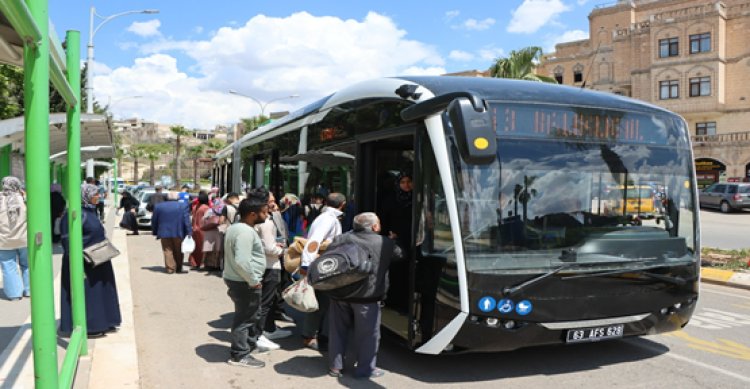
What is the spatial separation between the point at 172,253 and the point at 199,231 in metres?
0.87

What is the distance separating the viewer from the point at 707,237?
19578mm

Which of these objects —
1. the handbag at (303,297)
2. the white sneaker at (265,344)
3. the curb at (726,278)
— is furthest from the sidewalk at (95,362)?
the curb at (726,278)

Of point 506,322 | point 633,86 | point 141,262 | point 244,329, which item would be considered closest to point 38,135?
point 244,329

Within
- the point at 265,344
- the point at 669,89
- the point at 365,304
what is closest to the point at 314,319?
the point at 265,344

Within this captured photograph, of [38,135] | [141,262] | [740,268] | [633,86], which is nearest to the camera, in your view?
[38,135]

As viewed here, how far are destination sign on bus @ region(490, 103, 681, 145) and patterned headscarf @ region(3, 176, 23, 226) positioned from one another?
6775 millimetres

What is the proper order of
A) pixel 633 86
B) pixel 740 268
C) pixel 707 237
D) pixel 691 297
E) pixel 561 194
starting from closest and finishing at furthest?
pixel 561 194 < pixel 691 297 < pixel 740 268 < pixel 707 237 < pixel 633 86

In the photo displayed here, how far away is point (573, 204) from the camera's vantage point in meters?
5.48

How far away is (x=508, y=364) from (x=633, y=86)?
5239 centimetres

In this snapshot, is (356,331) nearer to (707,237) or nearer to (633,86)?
(707,237)

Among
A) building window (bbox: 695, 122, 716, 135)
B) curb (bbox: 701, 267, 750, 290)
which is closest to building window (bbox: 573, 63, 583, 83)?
building window (bbox: 695, 122, 716, 135)

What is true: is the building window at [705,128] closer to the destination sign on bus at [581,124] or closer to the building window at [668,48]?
the building window at [668,48]

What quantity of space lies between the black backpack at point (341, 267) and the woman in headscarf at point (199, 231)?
24.1 feet

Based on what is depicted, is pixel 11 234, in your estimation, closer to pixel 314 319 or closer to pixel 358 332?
pixel 314 319
